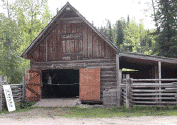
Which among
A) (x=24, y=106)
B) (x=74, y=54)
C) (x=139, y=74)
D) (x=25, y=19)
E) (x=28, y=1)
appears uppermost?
(x=28, y=1)

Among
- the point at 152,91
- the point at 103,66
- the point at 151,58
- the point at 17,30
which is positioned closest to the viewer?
the point at 152,91

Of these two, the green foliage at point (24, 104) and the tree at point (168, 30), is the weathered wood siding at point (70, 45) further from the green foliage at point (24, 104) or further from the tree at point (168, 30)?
the tree at point (168, 30)

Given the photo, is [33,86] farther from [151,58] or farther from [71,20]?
[151,58]

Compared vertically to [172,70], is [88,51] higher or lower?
higher

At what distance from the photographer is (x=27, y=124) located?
8.76 metres

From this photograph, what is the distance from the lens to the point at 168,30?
23.1 m

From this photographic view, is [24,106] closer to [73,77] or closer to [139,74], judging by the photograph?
[73,77]

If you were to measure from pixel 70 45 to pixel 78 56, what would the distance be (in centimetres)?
98

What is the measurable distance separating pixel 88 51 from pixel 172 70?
29.8ft

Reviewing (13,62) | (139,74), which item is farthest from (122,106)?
(13,62)

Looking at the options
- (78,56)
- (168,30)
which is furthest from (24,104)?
(168,30)

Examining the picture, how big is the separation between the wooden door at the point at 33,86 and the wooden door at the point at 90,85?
3.19 meters

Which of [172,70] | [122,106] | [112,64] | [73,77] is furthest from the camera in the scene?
[73,77]

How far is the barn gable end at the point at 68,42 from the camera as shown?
14711mm
